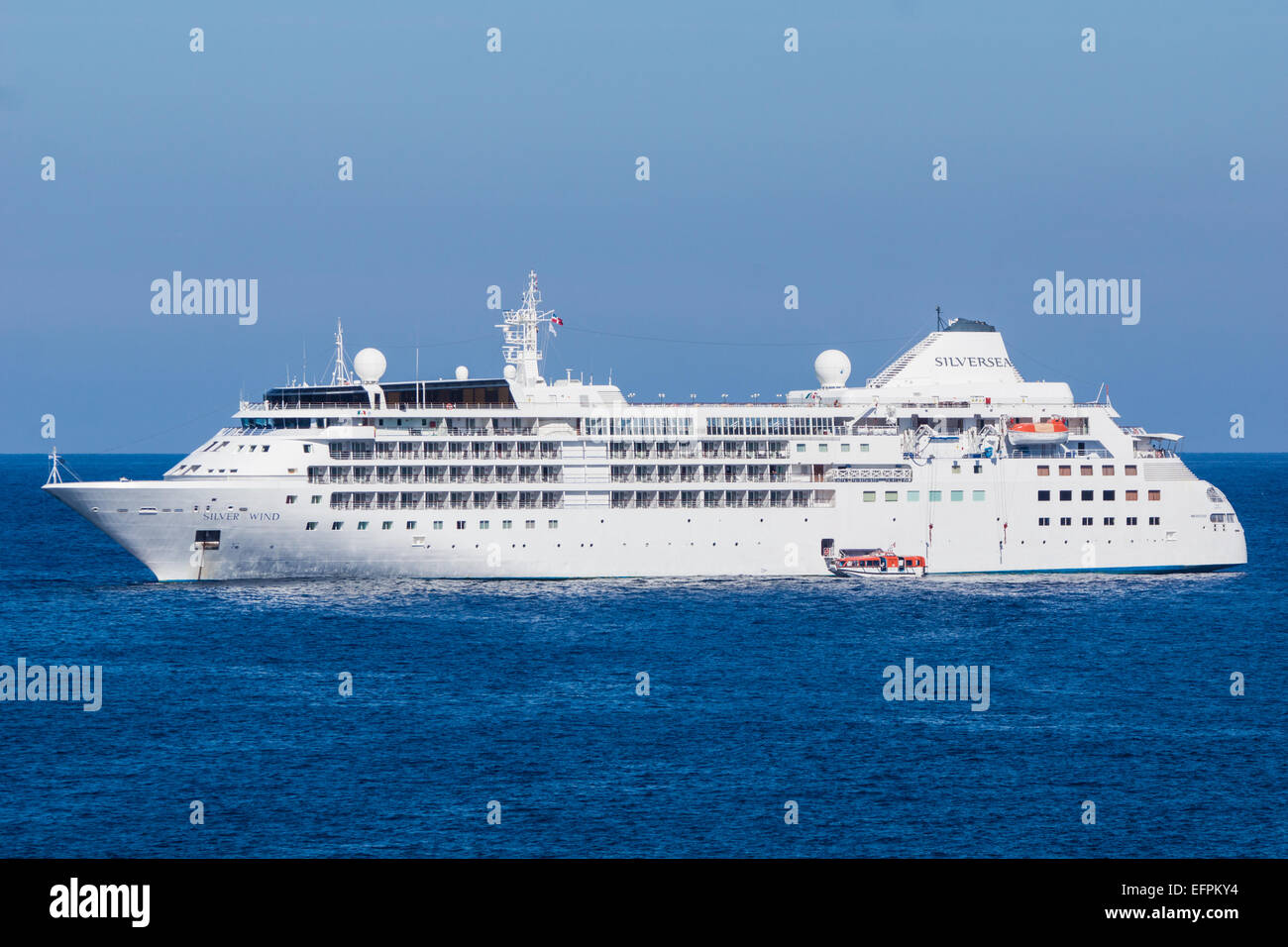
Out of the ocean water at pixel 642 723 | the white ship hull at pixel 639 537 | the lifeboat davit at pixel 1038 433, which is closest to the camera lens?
the ocean water at pixel 642 723

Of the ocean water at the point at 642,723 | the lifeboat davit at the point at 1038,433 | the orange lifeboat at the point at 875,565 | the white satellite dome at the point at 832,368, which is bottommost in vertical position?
the ocean water at the point at 642,723

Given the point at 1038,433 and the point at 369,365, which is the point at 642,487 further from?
the point at 1038,433

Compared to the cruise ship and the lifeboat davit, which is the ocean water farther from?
the lifeboat davit

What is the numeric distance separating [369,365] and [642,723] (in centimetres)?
3311

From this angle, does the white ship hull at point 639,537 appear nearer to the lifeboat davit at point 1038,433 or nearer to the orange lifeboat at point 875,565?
the orange lifeboat at point 875,565

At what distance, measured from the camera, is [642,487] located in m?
62.3

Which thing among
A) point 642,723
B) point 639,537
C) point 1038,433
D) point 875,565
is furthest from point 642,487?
point 642,723

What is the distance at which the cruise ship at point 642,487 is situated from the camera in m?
59.7

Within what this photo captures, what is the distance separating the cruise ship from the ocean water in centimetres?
220

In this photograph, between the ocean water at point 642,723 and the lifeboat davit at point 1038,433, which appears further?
the lifeboat davit at point 1038,433

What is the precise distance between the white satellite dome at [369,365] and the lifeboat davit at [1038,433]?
30.1 meters

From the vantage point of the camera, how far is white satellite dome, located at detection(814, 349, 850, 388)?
229 ft

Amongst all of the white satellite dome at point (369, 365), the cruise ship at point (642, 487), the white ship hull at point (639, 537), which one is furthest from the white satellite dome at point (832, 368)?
the white satellite dome at point (369, 365)

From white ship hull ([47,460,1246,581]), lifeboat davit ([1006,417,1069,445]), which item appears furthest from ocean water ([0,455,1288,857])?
lifeboat davit ([1006,417,1069,445])
